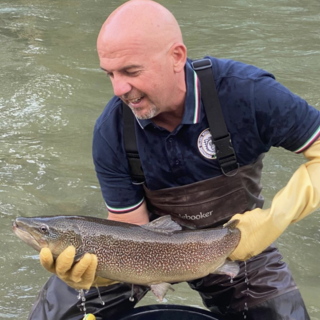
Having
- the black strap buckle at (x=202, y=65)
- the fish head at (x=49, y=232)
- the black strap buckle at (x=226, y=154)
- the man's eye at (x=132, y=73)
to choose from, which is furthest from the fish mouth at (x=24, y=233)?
the black strap buckle at (x=202, y=65)

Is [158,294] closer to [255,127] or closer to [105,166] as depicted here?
[105,166]

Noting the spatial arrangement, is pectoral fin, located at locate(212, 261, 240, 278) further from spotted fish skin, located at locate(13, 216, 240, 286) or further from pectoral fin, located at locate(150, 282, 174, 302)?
pectoral fin, located at locate(150, 282, 174, 302)

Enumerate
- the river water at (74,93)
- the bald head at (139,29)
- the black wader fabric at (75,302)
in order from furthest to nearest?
the river water at (74,93) → the black wader fabric at (75,302) → the bald head at (139,29)

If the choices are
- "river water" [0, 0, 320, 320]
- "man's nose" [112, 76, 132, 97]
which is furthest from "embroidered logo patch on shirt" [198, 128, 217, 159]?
"river water" [0, 0, 320, 320]

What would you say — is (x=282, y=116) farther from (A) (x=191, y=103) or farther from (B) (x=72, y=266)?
(B) (x=72, y=266)

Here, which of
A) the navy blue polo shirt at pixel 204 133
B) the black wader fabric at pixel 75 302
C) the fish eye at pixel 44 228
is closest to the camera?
the fish eye at pixel 44 228

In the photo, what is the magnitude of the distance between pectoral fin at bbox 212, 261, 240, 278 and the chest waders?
0.21m

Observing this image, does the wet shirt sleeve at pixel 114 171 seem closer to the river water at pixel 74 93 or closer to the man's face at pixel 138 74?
the man's face at pixel 138 74

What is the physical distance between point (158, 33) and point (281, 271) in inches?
61.8

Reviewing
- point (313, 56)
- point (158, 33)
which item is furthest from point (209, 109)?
point (313, 56)

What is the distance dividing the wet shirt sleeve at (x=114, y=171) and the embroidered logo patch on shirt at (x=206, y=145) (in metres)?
0.44

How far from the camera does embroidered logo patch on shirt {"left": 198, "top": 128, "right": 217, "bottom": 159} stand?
302 cm

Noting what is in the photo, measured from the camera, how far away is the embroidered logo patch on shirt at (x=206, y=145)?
9.90 feet

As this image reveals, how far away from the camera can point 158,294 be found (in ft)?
9.63
